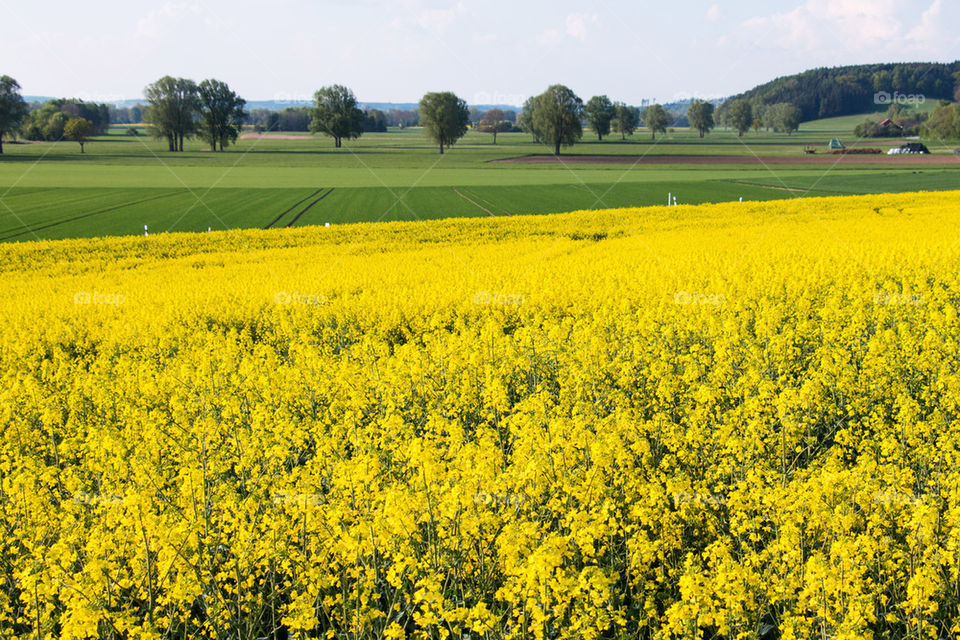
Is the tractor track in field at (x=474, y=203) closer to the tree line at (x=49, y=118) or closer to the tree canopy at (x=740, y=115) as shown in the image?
the tree line at (x=49, y=118)

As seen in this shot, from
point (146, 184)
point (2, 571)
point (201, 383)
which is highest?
point (146, 184)


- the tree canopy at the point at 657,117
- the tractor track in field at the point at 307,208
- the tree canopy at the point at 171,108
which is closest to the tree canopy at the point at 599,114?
the tree canopy at the point at 657,117

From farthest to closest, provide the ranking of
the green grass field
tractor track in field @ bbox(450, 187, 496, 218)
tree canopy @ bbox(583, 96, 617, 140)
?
1. tree canopy @ bbox(583, 96, 617, 140)
2. tractor track in field @ bbox(450, 187, 496, 218)
3. the green grass field

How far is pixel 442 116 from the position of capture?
11106cm

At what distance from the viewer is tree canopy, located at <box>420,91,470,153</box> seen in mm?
111062

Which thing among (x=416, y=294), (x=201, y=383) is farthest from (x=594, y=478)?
(x=416, y=294)

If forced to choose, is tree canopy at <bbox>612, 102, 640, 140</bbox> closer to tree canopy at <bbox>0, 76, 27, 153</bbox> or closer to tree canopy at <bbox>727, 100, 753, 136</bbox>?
tree canopy at <bbox>727, 100, 753, 136</bbox>

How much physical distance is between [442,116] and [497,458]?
111 meters

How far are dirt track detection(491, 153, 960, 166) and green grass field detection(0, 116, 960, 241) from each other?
0.60 m

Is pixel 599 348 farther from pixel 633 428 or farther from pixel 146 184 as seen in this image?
pixel 146 184

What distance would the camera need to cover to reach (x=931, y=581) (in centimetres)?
433

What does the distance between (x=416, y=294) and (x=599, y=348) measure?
20.3ft

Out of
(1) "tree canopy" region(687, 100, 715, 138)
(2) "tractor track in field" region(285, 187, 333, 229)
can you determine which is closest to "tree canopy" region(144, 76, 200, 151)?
(2) "tractor track in field" region(285, 187, 333, 229)

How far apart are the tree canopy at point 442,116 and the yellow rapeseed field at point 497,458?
98.3 metres
